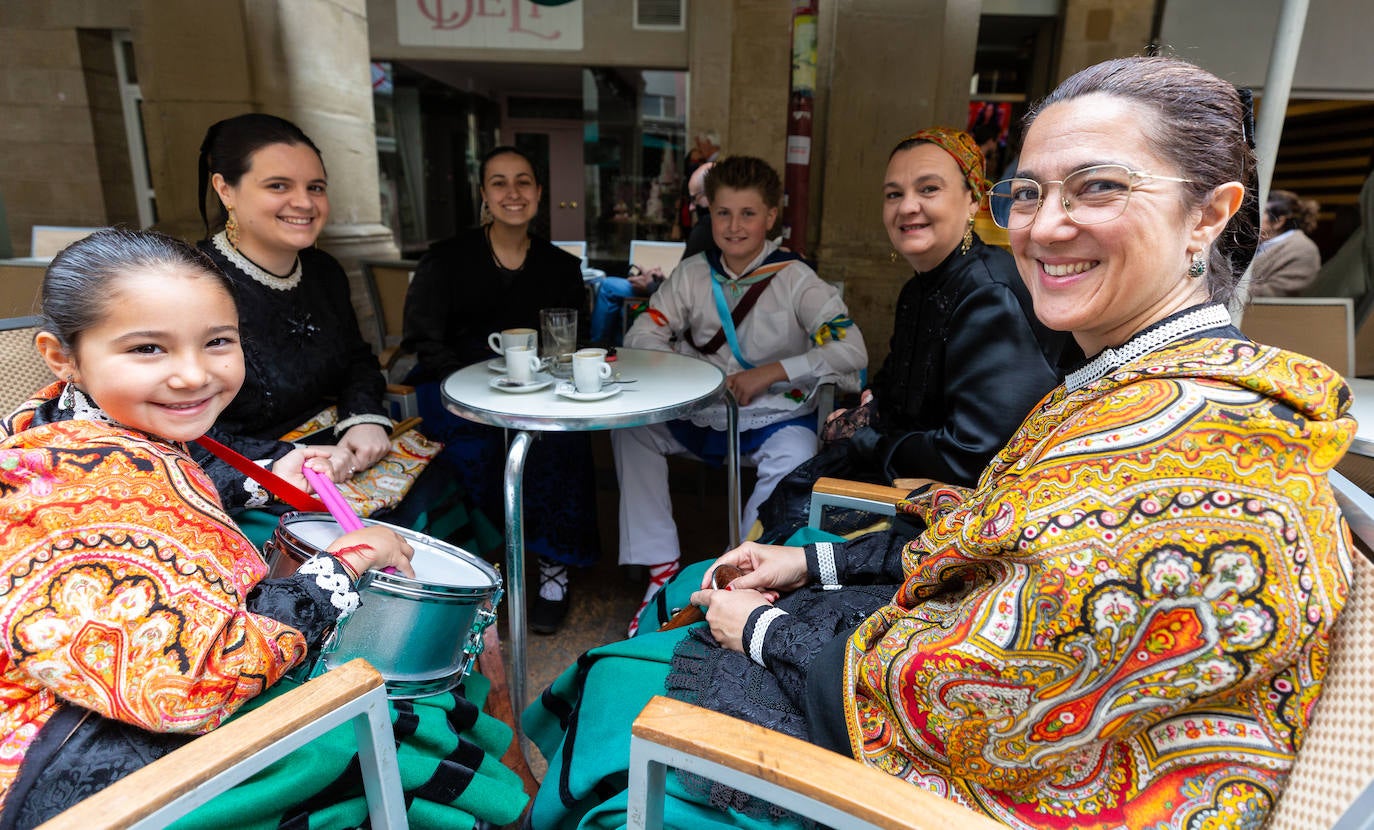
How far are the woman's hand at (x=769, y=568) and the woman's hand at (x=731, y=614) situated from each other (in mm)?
113

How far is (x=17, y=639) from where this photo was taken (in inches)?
35.4

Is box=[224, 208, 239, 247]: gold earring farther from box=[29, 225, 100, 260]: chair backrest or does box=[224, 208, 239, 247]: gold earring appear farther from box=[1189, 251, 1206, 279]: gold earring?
box=[29, 225, 100, 260]: chair backrest

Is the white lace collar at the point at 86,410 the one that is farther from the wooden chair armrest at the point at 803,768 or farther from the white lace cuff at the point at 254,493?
the wooden chair armrest at the point at 803,768

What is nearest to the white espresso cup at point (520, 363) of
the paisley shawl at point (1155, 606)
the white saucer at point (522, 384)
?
the white saucer at point (522, 384)

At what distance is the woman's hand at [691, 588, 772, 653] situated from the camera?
4.18ft

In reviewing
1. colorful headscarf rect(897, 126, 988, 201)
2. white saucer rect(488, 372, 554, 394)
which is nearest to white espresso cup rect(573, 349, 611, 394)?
white saucer rect(488, 372, 554, 394)

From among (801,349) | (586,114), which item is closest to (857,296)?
(801,349)

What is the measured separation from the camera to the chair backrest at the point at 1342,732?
2.35 feet

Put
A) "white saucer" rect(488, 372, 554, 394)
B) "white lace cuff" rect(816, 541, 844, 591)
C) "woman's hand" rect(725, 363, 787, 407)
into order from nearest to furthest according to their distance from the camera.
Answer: "white lace cuff" rect(816, 541, 844, 591) < "white saucer" rect(488, 372, 554, 394) < "woman's hand" rect(725, 363, 787, 407)

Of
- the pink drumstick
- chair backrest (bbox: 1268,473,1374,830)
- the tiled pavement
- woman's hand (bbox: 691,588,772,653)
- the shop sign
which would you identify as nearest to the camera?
chair backrest (bbox: 1268,473,1374,830)

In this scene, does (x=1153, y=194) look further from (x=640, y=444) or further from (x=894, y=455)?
(x=640, y=444)

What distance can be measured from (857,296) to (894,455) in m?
3.46

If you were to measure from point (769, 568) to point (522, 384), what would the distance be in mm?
1025

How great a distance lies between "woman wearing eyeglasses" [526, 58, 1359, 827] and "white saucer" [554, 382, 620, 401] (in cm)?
105
